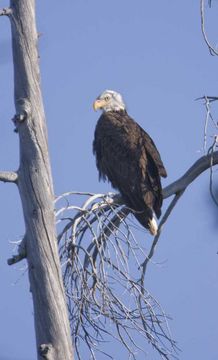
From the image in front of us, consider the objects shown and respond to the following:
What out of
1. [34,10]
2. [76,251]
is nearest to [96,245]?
[76,251]

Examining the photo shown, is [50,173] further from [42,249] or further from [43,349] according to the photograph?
[43,349]

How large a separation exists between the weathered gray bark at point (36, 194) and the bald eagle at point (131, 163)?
197cm

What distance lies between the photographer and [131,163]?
754 cm

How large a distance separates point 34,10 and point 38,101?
1.46 feet

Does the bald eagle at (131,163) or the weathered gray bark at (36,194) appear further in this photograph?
the bald eagle at (131,163)

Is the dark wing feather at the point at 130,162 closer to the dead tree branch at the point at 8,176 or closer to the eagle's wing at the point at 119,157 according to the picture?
the eagle's wing at the point at 119,157

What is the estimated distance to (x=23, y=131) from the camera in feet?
16.5

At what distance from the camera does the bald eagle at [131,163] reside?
7.16 meters

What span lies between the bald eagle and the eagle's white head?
0.30 meters

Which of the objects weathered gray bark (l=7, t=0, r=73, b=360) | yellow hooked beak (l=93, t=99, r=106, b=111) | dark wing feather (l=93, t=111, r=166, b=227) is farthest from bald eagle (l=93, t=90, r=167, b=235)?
weathered gray bark (l=7, t=0, r=73, b=360)

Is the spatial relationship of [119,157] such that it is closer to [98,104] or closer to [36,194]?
[98,104]

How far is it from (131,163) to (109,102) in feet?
4.02

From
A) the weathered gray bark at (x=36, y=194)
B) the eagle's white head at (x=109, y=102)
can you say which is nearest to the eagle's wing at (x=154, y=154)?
the eagle's white head at (x=109, y=102)

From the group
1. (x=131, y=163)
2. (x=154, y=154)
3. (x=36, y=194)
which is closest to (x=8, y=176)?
(x=36, y=194)
